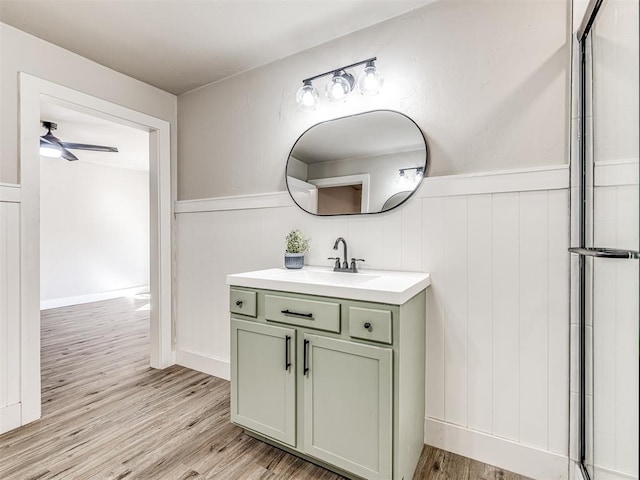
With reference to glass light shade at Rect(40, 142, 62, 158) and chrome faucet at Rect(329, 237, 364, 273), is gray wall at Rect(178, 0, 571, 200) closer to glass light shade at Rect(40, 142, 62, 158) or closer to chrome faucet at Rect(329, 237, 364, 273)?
chrome faucet at Rect(329, 237, 364, 273)

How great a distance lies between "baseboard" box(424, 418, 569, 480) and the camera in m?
1.52

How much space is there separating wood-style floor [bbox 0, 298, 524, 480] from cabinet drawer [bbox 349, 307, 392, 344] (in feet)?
2.38

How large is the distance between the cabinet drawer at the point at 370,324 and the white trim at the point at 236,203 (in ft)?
3.57

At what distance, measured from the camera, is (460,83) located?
1729 mm

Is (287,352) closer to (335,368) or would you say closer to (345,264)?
(335,368)

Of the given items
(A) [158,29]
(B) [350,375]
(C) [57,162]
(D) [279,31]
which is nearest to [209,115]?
(A) [158,29]

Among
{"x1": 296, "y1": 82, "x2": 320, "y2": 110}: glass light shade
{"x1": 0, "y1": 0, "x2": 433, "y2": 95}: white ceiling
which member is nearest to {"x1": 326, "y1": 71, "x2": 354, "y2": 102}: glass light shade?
{"x1": 296, "y1": 82, "x2": 320, "y2": 110}: glass light shade

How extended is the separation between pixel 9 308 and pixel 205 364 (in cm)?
132

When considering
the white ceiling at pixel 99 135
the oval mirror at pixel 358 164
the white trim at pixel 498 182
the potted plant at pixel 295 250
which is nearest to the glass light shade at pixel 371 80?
the oval mirror at pixel 358 164

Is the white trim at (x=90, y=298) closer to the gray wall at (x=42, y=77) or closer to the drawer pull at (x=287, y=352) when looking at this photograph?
the gray wall at (x=42, y=77)

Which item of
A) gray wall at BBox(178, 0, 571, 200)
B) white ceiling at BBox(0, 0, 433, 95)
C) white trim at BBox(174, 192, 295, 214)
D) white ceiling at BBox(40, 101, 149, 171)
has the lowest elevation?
white trim at BBox(174, 192, 295, 214)

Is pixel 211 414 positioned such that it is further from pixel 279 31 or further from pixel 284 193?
pixel 279 31

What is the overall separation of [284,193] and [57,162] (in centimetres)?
493

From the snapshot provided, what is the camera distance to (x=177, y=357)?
292 cm
